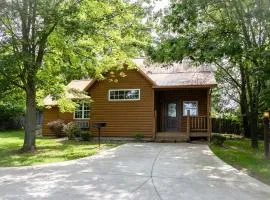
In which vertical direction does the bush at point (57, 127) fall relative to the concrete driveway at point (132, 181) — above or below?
above

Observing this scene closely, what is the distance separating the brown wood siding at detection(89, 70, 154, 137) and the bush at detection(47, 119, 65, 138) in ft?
10.6

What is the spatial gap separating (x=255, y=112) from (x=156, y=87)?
584 centimetres

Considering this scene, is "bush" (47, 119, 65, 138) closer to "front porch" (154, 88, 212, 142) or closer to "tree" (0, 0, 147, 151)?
"front porch" (154, 88, 212, 142)

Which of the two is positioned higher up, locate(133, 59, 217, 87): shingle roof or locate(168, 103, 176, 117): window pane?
locate(133, 59, 217, 87): shingle roof

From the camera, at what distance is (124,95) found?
24625 mm

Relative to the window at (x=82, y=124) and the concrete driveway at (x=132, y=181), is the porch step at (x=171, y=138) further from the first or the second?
the concrete driveway at (x=132, y=181)

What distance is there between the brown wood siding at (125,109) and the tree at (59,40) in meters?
4.48

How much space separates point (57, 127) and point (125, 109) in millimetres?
5709

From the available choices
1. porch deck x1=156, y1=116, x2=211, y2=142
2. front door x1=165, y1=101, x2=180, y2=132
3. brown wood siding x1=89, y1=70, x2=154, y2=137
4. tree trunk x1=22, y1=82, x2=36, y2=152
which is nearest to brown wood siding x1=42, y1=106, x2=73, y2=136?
brown wood siding x1=89, y1=70, x2=154, y2=137

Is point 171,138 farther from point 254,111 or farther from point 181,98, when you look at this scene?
point 254,111

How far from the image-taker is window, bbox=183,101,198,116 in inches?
969

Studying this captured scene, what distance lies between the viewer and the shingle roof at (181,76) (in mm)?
22812

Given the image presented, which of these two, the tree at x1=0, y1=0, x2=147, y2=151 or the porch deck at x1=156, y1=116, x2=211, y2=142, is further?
the porch deck at x1=156, y1=116, x2=211, y2=142

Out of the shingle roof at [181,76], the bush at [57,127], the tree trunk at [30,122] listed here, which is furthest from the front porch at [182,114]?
the tree trunk at [30,122]
